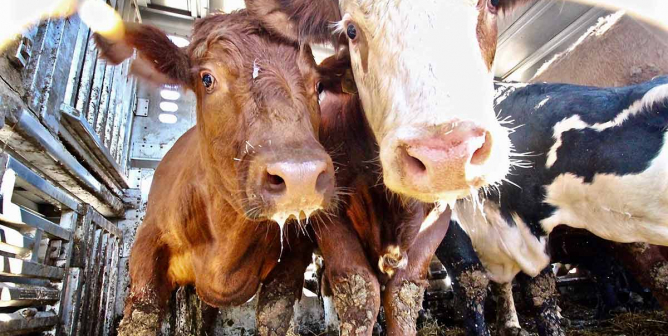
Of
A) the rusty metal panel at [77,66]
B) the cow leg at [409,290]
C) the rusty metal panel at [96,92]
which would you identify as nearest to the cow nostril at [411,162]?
the cow leg at [409,290]

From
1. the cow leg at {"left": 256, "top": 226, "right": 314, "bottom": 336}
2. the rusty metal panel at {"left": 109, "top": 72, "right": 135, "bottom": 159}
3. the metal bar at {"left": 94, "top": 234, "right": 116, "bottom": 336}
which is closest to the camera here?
the cow leg at {"left": 256, "top": 226, "right": 314, "bottom": 336}

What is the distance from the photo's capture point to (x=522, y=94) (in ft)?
14.5

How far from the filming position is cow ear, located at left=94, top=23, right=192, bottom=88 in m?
2.63

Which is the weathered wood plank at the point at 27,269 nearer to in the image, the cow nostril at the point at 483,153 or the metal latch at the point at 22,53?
the metal latch at the point at 22,53

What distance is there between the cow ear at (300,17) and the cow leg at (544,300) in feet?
8.26

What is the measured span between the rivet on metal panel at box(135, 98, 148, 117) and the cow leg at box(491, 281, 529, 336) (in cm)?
448

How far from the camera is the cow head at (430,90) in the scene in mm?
1678

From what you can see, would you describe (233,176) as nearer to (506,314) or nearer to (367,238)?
(367,238)

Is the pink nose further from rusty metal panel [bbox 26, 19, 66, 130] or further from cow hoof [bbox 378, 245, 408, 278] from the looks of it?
rusty metal panel [bbox 26, 19, 66, 130]

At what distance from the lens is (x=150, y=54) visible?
2717 mm

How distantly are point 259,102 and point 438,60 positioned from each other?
846mm

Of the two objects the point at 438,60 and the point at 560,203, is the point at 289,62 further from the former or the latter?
the point at 560,203

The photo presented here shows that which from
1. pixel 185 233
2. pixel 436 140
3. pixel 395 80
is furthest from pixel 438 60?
pixel 185 233

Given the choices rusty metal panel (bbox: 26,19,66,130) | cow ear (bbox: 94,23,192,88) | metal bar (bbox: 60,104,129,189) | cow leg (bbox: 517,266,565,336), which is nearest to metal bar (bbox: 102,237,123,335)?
metal bar (bbox: 60,104,129,189)
